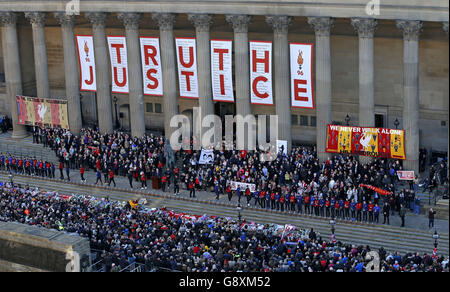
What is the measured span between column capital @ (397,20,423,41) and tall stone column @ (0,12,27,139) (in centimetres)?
3879

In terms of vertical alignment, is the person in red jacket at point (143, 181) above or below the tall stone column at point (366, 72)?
below

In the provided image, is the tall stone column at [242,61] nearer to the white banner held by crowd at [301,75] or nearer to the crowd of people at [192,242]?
the white banner held by crowd at [301,75]

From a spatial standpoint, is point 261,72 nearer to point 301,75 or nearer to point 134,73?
point 301,75

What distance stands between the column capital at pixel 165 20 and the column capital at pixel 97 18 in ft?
18.0

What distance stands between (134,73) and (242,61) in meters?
10.9

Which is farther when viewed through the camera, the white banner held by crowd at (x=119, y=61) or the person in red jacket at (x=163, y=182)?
the white banner held by crowd at (x=119, y=61)

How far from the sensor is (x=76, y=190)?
78375 mm

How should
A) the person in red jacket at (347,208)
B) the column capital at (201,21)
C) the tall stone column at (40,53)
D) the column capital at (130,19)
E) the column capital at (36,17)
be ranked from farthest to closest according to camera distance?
the tall stone column at (40,53) < the column capital at (36,17) < the column capital at (130,19) < the column capital at (201,21) < the person in red jacket at (347,208)

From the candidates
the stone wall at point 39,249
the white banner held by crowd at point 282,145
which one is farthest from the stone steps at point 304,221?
the stone wall at point 39,249

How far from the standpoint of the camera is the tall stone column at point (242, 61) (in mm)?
75875

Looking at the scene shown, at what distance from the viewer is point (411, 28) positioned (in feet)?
226

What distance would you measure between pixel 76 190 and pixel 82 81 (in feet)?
36.7

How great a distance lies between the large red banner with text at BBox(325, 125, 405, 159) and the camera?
71.2 m
